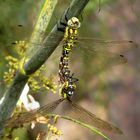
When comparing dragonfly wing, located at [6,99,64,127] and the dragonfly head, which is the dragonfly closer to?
dragonfly wing, located at [6,99,64,127]

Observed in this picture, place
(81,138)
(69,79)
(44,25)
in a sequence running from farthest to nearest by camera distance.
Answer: (81,138) → (69,79) → (44,25)

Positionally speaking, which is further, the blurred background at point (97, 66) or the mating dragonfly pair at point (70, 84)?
the blurred background at point (97, 66)

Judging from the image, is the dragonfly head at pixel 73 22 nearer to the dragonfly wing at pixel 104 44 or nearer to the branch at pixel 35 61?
the branch at pixel 35 61

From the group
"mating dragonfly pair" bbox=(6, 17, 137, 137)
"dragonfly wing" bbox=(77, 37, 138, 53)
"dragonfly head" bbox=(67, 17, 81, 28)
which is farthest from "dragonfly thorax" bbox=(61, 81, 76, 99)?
"dragonfly head" bbox=(67, 17, 81, 28)

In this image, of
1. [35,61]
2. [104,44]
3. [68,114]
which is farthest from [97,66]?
[35,61]

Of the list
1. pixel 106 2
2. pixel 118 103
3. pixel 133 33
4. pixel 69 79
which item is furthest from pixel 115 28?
pixel 69 79

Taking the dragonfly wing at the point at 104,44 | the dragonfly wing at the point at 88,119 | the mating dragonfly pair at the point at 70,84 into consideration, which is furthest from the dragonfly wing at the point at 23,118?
the dragonfly wing at the point at 104,44

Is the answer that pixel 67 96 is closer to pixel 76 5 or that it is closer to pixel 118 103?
pixel 76 5
